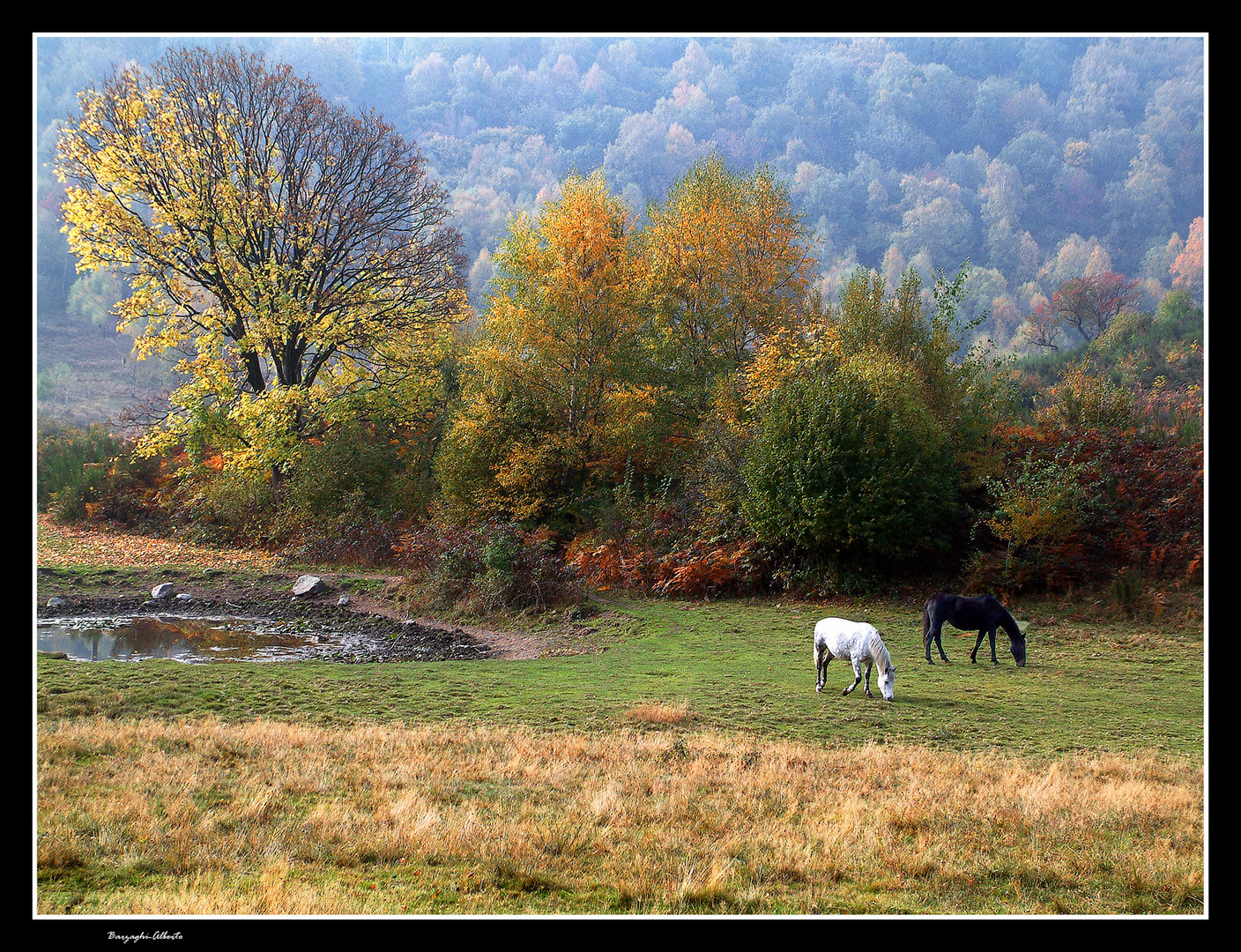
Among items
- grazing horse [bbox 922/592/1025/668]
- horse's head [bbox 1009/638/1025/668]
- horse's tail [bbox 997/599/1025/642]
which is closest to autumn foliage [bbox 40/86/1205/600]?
grazing horse [bbox 922/592/1025/668]

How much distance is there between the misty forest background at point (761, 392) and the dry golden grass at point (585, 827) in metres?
3.72

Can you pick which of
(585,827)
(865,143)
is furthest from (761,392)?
(865,143)

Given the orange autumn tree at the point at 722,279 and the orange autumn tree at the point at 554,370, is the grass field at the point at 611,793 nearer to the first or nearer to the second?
the orange autumn tree at the point at 554,370

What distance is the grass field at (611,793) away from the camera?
16.4 feet

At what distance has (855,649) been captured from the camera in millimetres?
10586

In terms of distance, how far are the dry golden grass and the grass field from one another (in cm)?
3

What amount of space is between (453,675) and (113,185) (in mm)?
24085

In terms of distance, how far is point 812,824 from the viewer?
6.17 metres

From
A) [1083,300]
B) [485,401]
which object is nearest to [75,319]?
[485,401]

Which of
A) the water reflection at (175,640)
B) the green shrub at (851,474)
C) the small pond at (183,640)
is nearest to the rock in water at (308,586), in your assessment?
the small pond at (183,640)

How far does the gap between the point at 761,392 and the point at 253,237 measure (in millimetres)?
20121

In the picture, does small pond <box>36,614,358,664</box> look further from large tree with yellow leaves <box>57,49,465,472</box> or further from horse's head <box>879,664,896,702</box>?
large tree with yellow leaves <box>57,49,465,472</box>

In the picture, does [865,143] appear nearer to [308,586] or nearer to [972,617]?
[972,617]

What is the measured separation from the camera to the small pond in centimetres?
1394
